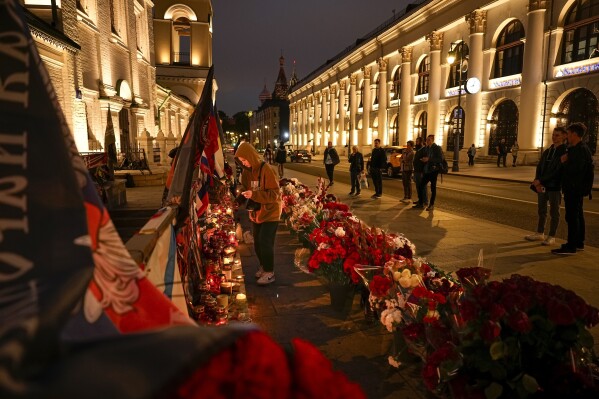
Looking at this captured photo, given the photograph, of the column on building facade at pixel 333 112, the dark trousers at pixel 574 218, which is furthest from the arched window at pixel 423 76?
the dark trousers at pixel 574 218

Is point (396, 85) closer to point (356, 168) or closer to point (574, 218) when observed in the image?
point (356, 168)

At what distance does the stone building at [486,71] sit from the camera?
26797 millimetres

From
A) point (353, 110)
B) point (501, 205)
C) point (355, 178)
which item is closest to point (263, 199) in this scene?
point (501, 205)

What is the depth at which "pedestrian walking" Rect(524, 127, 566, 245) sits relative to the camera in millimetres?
6945

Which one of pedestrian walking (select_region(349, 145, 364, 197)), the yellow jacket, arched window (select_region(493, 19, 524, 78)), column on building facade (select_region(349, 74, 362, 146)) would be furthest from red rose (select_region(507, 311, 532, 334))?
column on building facade (select_region(349, 74, 362, 146))

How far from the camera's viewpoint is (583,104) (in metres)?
26.3

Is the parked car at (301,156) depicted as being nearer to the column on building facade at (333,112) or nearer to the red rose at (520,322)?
the column on building facade at (333,112)

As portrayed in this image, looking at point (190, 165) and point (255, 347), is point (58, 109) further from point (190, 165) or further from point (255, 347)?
point (190, 165)

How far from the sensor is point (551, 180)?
7.05m

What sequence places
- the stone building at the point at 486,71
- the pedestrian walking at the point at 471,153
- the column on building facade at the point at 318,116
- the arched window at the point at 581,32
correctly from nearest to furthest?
the arched window at the point at 581,32
the stone building at the point at 486,71
the pedestrian walking at the point at 471,153
the column on building facade at the point at 318,116

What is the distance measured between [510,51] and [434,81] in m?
7.99

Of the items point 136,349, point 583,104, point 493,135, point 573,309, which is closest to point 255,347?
point 136,349

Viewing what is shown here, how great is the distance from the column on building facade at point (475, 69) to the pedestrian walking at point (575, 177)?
29354 mm

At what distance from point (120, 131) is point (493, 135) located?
91.5 feet
